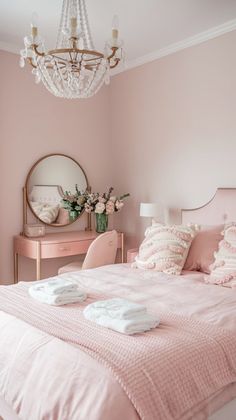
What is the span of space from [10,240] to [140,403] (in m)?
2.86

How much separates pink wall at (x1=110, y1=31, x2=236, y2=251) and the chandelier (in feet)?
4.81

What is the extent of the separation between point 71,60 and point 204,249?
68.1 inches

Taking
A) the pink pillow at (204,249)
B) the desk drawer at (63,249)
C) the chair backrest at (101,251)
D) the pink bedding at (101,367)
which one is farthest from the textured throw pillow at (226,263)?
the desk drawer at (63,249)

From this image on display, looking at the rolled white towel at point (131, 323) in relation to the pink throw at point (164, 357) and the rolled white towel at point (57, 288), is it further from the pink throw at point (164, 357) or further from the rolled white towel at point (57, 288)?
the rolled white towel at point (57, 288)

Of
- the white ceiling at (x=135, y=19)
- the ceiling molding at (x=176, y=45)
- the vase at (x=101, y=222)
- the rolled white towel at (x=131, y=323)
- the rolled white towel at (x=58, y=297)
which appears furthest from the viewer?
the vase at (x=101, y=222)

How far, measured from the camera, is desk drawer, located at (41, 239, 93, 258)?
11.9 ft

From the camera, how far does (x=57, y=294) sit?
212cm

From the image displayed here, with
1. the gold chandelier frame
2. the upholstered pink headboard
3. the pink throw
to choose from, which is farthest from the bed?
the gold chandelier frame

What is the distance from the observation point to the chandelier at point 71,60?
84.0 inches

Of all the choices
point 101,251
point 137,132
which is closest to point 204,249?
point 101,251

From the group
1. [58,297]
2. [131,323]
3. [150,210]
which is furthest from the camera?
[150,210]

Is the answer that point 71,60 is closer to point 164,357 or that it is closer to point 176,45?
point 164,357

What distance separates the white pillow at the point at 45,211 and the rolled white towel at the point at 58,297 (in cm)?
186

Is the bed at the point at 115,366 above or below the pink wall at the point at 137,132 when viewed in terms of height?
below
